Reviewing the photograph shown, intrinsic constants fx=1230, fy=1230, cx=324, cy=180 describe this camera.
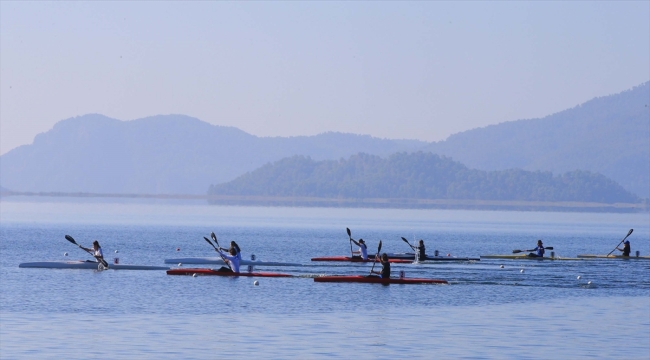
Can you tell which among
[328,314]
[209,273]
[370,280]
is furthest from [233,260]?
[328,314]

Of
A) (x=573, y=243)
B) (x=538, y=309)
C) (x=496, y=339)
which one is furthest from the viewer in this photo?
(x=573, y=243)

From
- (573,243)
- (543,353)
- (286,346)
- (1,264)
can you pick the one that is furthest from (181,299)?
(573,243)

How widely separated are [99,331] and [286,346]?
17.0 ft

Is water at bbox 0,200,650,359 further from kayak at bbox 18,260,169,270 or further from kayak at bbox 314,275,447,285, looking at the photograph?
kayak at bbox 18,260,169,270

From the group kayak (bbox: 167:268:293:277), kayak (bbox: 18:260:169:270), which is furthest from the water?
kayak (bbox: 18:260:169:270)

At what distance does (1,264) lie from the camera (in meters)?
56.0

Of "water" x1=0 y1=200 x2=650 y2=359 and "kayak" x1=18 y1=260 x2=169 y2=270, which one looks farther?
"kayak" x1=18 y1=260 x2=169 y2=270

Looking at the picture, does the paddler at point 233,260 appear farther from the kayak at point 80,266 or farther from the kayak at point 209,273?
the kayak at point 80,266

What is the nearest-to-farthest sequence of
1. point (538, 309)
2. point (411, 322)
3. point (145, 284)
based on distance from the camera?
point (411, 322) < point (538, 309) < point (145, 284)

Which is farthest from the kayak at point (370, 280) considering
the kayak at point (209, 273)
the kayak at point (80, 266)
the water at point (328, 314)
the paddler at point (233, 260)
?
the kayak at point (80, 266)

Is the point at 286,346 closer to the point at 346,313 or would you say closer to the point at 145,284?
the point at 346,313

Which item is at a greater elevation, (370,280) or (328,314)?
(370,280)

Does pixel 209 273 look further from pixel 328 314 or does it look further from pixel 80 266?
pixel 328 314

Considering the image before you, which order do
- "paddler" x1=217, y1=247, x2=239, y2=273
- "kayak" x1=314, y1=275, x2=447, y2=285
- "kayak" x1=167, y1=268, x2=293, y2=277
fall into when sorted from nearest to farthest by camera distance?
"kayak" x1=314, y1=275, x2=447, y2=285
"paddler" x1=217, y1=247, x2=239, y2=273
"kayak" x1=167, y1=268, x2=293, y2=277
